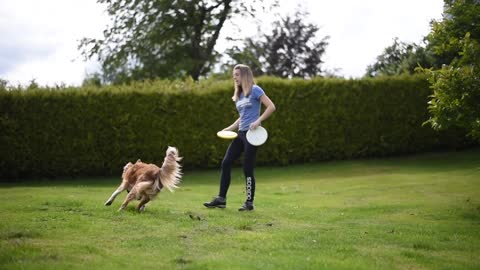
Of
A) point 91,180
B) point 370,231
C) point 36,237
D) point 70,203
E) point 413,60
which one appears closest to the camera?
point 36,237

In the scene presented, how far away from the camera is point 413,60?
26.5 meters

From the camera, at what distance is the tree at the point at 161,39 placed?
100ft

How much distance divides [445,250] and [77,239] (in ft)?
14.4

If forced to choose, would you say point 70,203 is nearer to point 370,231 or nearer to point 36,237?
point 36,237

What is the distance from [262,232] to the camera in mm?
7598

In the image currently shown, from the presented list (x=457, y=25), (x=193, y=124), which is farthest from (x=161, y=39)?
(x=457, y=25)

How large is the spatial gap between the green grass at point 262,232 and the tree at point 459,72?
1660mm

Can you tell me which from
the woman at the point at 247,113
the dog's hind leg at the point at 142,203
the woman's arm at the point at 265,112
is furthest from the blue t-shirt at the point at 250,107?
the dog's hind leg at the point at 142,203

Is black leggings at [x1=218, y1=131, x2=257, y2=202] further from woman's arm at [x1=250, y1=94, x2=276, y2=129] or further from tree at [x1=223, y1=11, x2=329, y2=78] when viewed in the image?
tree at [x1=223, y1=11, x2=329, y2=78]

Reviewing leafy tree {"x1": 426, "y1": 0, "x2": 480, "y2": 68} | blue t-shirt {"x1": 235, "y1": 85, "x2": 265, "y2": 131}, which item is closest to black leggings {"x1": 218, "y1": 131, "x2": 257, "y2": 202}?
blue t-shirt {"x1": 235, "y1": 85, "x2": 265, "y2": 131}

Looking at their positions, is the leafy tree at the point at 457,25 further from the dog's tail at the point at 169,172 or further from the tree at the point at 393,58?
the tree at the point at 393,58

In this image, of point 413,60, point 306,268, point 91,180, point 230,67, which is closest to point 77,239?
point 306,268

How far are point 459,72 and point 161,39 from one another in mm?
22209

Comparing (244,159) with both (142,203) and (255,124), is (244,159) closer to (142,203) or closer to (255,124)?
(255,124)
